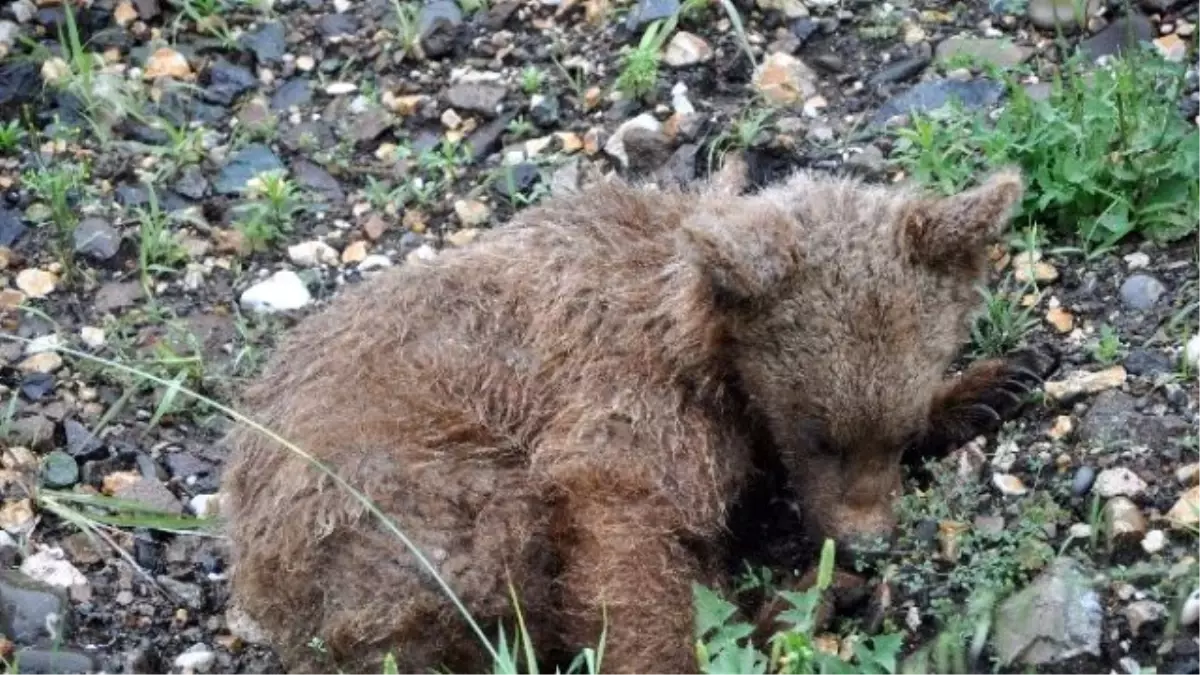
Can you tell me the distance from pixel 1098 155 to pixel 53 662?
12.2 feet

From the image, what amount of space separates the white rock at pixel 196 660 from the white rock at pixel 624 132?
103 inches

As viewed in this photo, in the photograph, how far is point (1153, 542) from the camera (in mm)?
5547

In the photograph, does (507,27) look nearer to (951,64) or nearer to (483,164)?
(483,164)

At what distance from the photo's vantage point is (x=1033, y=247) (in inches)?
262

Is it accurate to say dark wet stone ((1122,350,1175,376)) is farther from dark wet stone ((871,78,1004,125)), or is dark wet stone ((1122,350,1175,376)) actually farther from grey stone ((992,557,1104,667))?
dark wet stone ((871,78,1004,125))

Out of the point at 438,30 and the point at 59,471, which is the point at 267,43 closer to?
the point at 438,30

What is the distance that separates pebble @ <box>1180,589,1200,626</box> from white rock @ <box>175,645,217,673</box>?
2.86m

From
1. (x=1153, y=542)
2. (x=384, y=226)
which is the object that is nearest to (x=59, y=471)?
(x=384, y=226)

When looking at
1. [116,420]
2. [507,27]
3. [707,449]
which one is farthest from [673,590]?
[507,27]

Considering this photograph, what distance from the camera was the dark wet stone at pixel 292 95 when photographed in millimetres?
8266

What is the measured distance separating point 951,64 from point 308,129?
8.51 feet

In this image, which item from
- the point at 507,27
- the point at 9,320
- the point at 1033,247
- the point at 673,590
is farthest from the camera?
the point at 507,27

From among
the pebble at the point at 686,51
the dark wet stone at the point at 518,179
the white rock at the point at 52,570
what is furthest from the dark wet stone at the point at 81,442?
the pebble at the point at 686,51

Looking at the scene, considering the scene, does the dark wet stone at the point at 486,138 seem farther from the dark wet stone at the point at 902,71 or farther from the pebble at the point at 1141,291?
the pebble at the point at 1141,291
